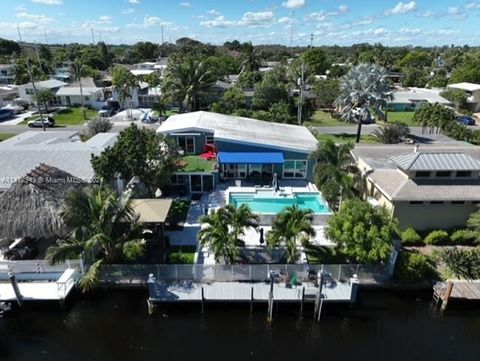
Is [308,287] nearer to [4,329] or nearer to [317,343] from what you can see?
[317,343]

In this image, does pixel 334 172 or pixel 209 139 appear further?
pixel 209 139

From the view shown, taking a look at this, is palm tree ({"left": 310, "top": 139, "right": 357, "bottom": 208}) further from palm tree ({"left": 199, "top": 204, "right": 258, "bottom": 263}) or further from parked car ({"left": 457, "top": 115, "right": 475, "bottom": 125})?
parked car ({"left": 457, "top": 115, "right": 475, "bottom": 125})

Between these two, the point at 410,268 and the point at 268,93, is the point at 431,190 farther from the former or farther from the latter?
the point at 268,93

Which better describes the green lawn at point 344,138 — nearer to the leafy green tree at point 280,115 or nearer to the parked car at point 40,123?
the leafy green tree at point 280,115

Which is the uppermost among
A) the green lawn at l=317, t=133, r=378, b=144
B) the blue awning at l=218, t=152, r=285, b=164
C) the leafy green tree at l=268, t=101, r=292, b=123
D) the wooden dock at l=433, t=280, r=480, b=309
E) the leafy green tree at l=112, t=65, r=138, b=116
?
the leafy green tree at l=112, t=65, r=138, b=116

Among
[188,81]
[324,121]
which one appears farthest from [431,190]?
[188,81]

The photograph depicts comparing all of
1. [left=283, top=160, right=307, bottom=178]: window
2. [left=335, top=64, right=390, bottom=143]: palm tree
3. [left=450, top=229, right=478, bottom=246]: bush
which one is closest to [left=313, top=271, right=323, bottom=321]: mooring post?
[left=450, top=229, right=478, bottom=246]: bush

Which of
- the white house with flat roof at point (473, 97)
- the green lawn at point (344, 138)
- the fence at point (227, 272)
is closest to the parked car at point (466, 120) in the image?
the white house with flat roof at point (473, 97)
